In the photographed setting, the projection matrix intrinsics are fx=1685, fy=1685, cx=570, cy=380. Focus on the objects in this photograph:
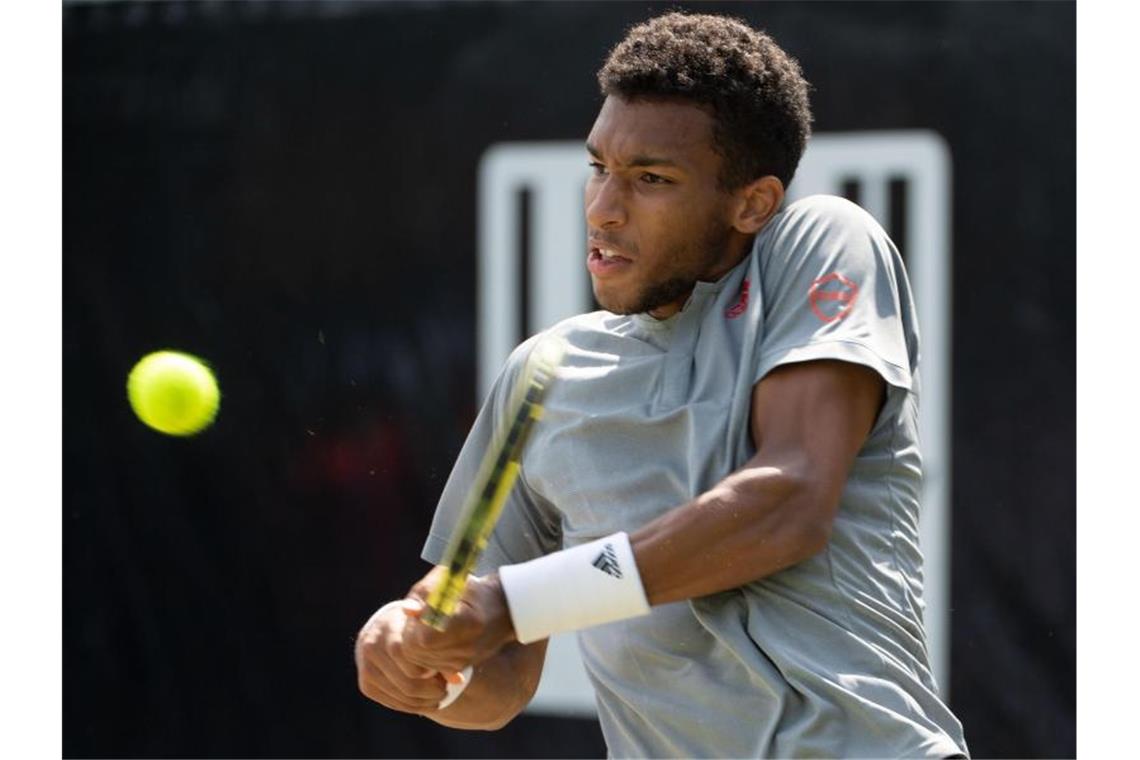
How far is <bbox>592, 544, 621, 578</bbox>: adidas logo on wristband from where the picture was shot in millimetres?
2666

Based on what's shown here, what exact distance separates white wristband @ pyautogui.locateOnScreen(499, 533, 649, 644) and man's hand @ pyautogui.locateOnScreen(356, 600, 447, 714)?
19 centimetres

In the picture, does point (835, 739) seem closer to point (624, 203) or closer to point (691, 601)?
point (691, 601)

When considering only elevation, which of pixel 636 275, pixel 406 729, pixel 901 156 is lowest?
pixel 406 729

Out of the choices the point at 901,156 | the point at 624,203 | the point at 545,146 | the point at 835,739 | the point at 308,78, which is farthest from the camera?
the point at 308,78

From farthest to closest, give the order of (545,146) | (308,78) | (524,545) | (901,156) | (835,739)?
(308,78), (545,146), (901,156), (524,545), (835,739)

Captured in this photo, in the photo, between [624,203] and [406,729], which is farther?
[406,729]

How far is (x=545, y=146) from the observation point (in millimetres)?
5852

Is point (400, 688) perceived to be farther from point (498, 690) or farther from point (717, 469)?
point (717, 469)

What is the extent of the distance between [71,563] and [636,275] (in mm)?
4190

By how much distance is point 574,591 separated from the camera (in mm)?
2697

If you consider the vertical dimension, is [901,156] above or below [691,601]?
above

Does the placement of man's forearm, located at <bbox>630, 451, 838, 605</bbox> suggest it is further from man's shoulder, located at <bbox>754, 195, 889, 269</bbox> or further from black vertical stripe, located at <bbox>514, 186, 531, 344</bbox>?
black vertical stripe, located at <bbox>514, 186, 531, 344</bbox>

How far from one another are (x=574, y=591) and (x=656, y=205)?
0.75 m

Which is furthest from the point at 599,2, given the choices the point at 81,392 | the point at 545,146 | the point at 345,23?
the point at 81,392
